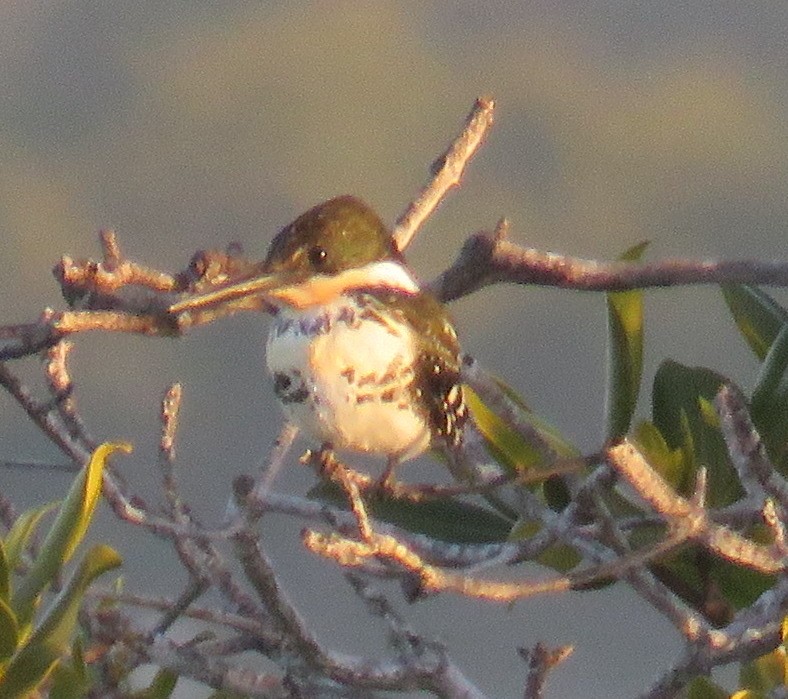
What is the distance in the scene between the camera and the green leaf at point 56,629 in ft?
2.72

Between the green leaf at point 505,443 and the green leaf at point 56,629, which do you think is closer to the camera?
the green leaf at point 56,629

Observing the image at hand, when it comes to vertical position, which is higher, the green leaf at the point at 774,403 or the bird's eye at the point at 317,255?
the bird's eye at the point at 317,255

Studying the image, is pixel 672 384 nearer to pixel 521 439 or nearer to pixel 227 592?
pixel 521 439

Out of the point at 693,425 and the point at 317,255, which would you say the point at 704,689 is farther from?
the point at 317,255

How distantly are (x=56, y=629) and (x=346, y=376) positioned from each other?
0.84 feet

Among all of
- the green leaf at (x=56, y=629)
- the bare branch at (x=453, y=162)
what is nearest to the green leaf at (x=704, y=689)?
the green leaf at (x=56, y=629)

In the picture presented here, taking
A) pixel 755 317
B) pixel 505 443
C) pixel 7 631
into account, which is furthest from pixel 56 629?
pixel 755 317

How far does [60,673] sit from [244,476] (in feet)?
0.60

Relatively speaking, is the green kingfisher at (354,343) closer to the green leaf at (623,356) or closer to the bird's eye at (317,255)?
the bird's eye at (317,255)

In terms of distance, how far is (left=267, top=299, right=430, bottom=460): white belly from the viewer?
3.25 ft

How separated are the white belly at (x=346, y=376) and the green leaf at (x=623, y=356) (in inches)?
5.4

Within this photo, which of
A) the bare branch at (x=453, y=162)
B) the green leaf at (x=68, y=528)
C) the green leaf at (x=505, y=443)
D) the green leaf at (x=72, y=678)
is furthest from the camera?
the bare branch at (x=453, y=162)

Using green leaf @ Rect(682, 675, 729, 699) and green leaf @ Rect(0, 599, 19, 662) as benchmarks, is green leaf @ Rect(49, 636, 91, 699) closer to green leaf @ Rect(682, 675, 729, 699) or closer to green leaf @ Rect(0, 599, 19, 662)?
green leaf @ Rect(0, 599, 19, 662)

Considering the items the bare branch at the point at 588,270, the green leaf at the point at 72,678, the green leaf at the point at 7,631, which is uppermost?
the bare branch at the point at 588,270
